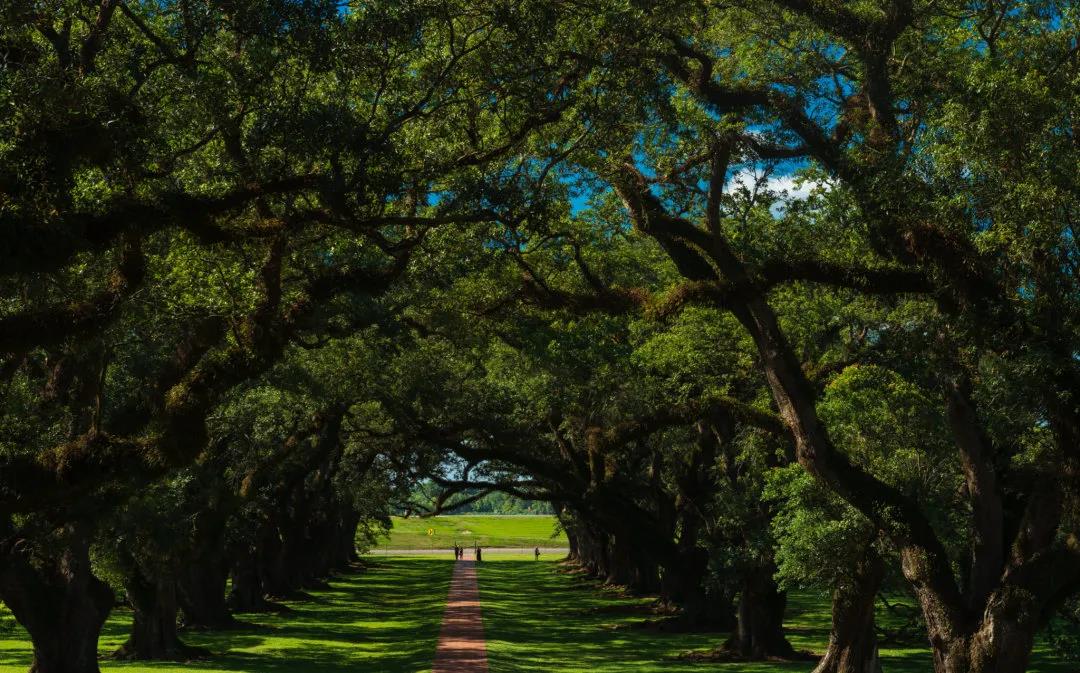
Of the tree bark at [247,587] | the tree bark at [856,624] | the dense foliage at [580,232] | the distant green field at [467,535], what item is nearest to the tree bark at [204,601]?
the tree bark at [247,587]

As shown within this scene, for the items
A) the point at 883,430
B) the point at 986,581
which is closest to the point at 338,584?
the point at 883,430

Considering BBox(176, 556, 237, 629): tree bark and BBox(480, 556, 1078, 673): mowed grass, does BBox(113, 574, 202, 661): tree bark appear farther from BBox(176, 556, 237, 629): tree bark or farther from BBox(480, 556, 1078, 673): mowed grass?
BBox(176, 556, 237, 629): tree bark

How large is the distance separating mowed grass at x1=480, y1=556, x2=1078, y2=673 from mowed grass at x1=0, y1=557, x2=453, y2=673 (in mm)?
1907

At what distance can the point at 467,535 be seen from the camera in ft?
430

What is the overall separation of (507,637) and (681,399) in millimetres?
10089

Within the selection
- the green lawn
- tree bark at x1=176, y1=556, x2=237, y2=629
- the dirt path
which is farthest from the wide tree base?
the dirt path

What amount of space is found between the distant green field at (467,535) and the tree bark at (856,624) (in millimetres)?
81404

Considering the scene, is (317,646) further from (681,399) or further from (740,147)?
(740,147)

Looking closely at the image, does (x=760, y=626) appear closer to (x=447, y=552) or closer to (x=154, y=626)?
(x=154, y=626)

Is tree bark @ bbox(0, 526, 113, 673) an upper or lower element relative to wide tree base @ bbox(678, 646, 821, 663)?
upper

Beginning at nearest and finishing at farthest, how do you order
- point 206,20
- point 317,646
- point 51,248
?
point 51,248, point 206,20, point 317,646

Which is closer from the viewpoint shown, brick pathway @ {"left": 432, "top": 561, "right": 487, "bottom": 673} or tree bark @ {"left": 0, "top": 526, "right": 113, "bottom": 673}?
tree bark @ {"left": 0, "top": 526, "right": 113, "bottom": 673}

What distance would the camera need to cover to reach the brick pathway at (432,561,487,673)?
21.9 meters

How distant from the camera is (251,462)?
29422mm
